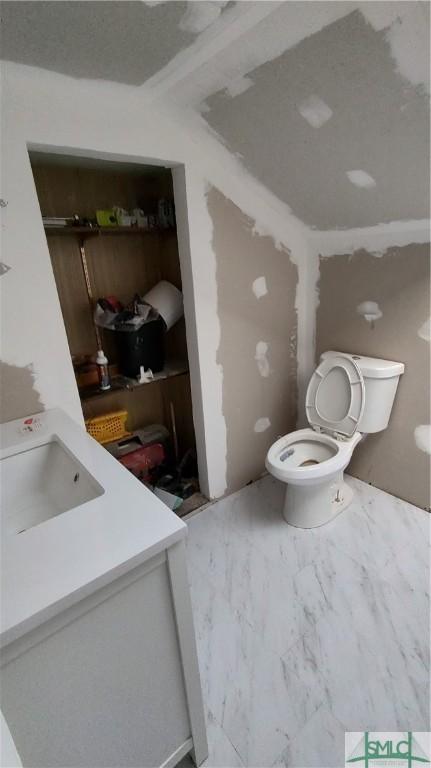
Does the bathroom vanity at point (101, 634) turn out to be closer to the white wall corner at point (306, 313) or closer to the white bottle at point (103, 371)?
the white bottle at point (103, 371)

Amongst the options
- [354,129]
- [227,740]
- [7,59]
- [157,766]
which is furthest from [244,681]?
[7,59]

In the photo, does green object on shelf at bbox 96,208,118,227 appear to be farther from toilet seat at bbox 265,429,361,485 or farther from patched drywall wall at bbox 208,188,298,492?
toilet seat at bbox 265,429,361,485

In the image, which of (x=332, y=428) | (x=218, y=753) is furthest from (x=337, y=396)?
(x=218, y=753)

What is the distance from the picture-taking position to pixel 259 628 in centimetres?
139

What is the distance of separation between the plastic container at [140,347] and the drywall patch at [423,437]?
1380 millimetres

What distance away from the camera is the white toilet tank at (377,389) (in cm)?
177

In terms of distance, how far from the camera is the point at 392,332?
1813 mm

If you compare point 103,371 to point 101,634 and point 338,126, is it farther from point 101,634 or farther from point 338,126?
point 338,126

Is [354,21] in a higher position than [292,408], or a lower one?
higher

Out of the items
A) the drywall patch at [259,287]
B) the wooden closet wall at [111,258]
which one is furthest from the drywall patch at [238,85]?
the drywall patch at [259,287]

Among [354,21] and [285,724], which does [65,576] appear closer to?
[285,724]

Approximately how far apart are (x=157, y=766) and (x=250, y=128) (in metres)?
2.06

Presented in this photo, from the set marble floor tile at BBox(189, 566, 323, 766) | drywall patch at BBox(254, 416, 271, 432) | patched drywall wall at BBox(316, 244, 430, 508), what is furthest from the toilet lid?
marble floor tile at BBox(189, 566, 323, 766)

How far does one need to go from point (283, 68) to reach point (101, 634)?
1.57 meters
